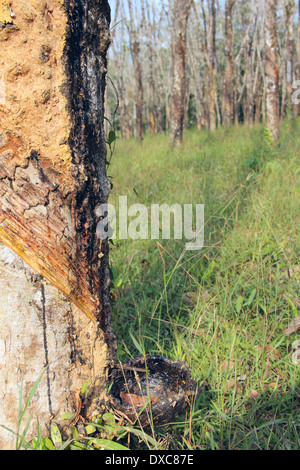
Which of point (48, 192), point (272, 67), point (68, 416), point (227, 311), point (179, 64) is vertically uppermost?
point (179, 64)

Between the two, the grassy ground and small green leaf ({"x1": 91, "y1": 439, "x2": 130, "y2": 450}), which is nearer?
small green leaf ({"x1": 91, "y1": 439, "x2": 130, "y2": 450})

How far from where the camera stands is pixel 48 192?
109 cm

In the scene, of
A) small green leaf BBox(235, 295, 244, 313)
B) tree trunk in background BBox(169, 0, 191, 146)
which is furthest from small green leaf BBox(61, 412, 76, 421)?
tree trunk in background BBox(169, 0, 191, 146)

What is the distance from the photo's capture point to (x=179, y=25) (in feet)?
21.7

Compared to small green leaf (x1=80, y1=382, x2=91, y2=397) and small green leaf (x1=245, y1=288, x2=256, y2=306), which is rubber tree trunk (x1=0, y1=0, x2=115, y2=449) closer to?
small green leaf (x1=80, y1=382, x2=91, y2=397)

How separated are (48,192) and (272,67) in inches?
222

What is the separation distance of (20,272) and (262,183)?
3.42 m

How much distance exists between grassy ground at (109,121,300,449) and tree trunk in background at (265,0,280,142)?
6.05 ft

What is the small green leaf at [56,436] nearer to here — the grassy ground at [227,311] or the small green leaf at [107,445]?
the small green leaf at [107,445]

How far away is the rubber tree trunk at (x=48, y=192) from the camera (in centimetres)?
103

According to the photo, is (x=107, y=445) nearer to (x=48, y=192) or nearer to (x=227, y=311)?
(x=48, y=192)

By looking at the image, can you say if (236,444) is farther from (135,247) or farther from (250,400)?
→ (135,247)

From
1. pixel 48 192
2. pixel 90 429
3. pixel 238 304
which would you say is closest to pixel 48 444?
pixel 90 429

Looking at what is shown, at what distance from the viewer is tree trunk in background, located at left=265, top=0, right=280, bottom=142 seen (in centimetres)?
541
